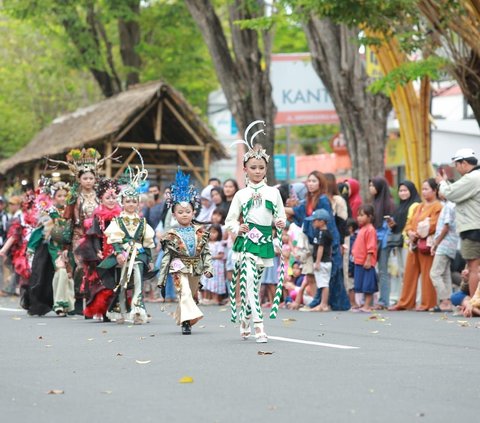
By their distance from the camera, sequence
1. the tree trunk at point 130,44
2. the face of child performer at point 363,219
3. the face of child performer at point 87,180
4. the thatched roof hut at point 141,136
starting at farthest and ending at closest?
the tree trunk at point 130,44
the thatched roof hut at point 141,136
the face of child performer at point 363,219
the face of child performer at point 87,180

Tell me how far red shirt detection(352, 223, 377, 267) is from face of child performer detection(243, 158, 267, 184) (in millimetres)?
6352

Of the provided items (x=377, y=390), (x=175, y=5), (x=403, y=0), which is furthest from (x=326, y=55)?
(x=377, y=390)

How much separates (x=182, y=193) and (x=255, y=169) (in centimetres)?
160

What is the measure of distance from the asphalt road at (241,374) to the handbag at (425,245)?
131 inches

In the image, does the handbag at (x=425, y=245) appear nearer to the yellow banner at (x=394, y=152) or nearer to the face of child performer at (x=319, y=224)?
the face of child performer at (x=319, y=224)

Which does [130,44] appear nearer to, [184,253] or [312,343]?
[184,253]

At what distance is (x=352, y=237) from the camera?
66.6 ft

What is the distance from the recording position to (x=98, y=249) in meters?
17.2

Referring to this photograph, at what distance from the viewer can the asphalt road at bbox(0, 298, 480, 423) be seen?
26.4ft

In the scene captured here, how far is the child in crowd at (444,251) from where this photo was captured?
18.3m

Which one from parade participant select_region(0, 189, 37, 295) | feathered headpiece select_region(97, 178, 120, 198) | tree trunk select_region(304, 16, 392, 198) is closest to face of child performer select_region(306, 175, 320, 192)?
feathered headpiece select_region(97, 178, 120, 198)

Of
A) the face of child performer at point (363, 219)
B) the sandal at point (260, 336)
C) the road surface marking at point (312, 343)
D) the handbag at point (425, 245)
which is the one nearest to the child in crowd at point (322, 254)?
the face of child performer at point (363, 219)

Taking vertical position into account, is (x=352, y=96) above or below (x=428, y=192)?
above

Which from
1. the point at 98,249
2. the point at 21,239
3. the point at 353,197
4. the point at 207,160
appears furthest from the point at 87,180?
the point at 207,160
